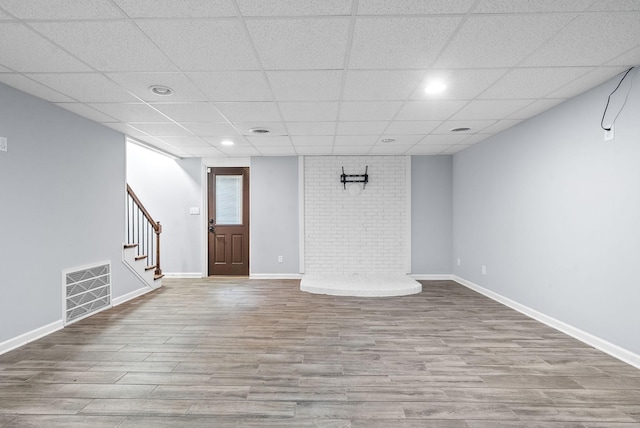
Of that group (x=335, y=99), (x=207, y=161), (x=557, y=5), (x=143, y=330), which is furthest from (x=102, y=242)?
(x=557, y=5)

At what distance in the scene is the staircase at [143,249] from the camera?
4.80 m

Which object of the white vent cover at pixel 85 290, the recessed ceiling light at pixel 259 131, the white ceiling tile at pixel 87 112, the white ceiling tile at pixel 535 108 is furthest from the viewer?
the recessed ceiling light at pixel 259 131

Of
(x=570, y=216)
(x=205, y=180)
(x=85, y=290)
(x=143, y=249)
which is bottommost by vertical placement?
(x=85, y=290)

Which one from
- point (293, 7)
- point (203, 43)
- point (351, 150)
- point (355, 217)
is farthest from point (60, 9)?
point (355, 217)

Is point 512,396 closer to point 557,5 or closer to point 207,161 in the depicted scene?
point 557,5

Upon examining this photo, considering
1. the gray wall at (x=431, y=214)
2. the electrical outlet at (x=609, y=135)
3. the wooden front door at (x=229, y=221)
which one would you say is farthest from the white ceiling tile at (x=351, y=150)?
the electrical outlet at (x=609, y=135)

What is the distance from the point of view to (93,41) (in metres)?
2.13

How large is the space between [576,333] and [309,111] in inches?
150

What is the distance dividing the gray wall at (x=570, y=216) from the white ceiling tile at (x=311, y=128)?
8.60 ft

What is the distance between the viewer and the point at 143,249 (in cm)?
579

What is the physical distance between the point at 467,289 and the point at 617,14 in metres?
4.44

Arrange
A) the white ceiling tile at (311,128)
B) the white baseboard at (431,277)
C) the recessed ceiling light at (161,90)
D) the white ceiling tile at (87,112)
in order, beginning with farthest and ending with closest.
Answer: the white baseboard at (431,277) < the white ceiling tile at (311,128) < the white ceiling tile at (87,112) < the recessed ceiling light at (161,90)

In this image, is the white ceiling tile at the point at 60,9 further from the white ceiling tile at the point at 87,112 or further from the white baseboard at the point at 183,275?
the white baseboard at the point at 183,275

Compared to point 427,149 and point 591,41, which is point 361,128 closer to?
point 427,149
